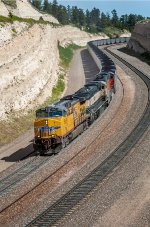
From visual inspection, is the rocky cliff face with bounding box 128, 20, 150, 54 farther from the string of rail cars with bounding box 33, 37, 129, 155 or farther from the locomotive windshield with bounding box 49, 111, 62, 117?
the locomotive windshield with bounding box 49, 111, 62, 117

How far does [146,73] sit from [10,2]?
1221 inches

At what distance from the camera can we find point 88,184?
87.1 ft

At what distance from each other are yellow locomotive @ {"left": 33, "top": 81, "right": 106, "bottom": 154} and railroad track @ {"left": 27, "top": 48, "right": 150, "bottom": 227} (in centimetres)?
426

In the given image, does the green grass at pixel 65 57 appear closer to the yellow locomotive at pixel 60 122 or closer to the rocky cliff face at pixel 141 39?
the rocky cliff face at pixel 141 39

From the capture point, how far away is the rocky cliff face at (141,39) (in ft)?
323

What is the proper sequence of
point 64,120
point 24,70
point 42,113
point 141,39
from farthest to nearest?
point 141,39, point 24,70, point 64,120, point 42,113

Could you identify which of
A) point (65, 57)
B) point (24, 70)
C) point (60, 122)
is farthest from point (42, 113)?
point (65, 57)

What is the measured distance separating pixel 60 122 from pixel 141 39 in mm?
77635

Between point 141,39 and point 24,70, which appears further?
point 141,39

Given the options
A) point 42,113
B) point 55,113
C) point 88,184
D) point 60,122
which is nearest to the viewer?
point 88,184

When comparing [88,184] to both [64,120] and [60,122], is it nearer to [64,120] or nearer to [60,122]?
[60,122]

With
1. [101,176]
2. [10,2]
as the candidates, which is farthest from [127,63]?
[101,176]

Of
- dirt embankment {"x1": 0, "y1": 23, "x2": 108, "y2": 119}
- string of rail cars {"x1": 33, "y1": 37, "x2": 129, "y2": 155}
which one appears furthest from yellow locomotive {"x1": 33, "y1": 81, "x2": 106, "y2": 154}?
dirt embankment {"x1": 0, "y1": 23, "x2": 108, "y2": 119}

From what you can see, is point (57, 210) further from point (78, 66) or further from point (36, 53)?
point (78, 66)
